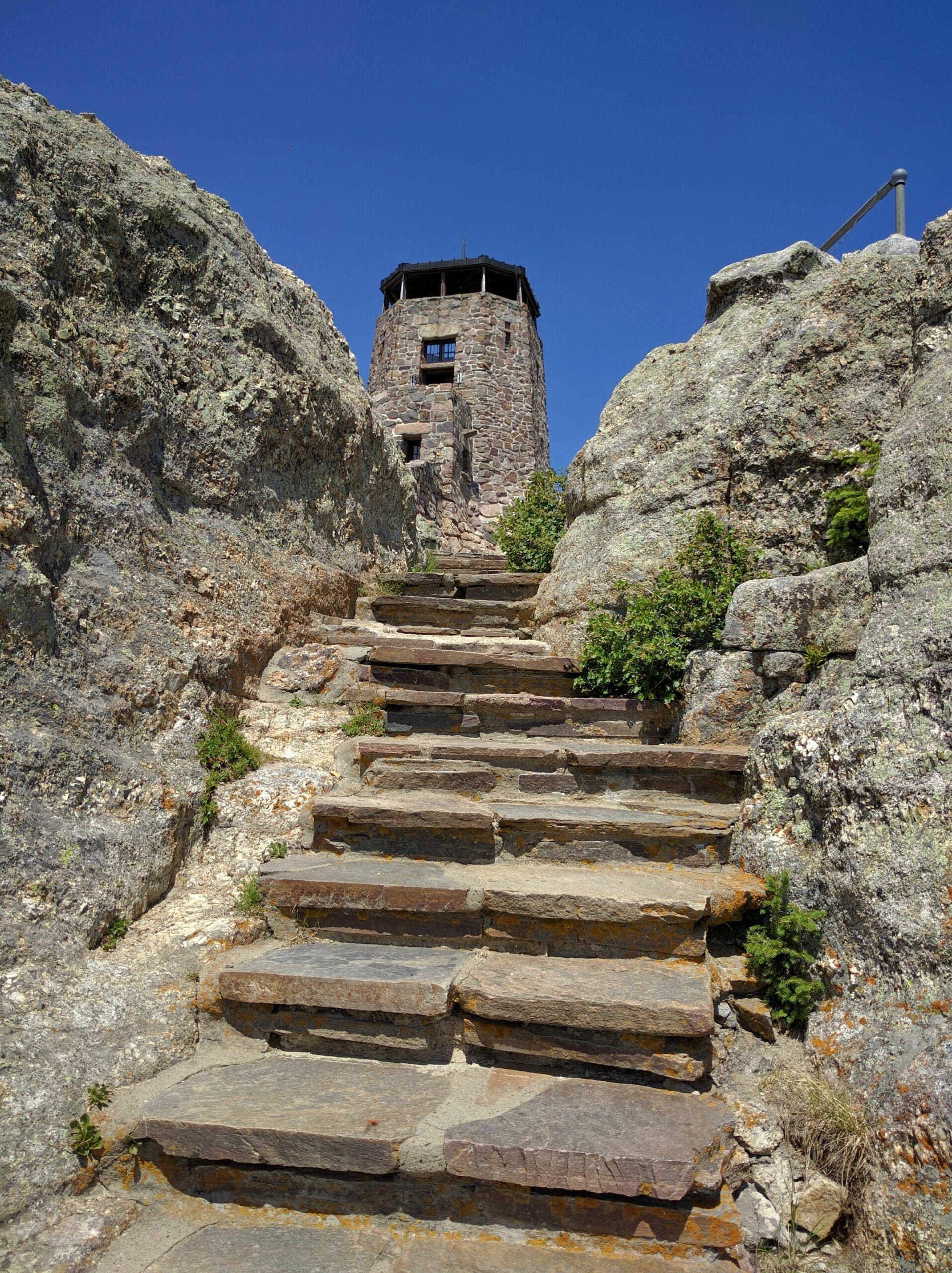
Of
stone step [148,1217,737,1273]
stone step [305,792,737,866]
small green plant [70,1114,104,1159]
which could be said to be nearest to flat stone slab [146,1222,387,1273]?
stone step [148,1217,737,1273]

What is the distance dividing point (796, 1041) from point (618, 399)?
447 cm

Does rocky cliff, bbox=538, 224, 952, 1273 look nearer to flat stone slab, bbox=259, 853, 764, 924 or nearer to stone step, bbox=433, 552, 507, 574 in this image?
flat stone slab, bbox=259, 853, 764, 924

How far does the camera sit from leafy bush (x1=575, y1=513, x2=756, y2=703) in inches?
171

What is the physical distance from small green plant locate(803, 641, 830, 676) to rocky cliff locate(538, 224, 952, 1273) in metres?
0.02

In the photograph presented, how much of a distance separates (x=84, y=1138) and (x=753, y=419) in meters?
4.46

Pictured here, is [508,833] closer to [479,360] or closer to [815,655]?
[815,655]

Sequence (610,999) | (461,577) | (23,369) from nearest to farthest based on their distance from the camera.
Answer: (610,999)
(23,369)
(461,577)

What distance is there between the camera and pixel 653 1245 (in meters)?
1.96

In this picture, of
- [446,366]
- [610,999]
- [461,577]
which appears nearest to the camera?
[610,999]

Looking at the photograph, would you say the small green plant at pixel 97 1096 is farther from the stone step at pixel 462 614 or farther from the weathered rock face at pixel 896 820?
the stone step at pixel 462 614

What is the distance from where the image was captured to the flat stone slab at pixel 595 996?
7.61 feet

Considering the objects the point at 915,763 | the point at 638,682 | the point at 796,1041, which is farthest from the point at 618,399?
the point at 796,1041

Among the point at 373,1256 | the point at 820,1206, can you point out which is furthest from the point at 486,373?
the point at 373,1256

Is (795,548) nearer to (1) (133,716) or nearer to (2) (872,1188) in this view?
(2) (872,1188)
